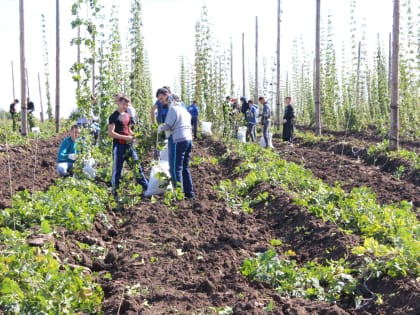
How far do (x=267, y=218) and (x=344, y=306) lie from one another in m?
3.20

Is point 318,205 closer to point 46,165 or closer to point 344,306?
point 344,306

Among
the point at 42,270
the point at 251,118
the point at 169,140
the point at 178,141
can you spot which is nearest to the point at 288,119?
the point at 251,118

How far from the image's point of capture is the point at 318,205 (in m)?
7.14

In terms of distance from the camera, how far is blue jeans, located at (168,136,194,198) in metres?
8.31

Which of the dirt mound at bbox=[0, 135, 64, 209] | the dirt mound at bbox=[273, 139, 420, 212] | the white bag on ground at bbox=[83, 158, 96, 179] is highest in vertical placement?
the white bag on ground at bbox=[83, 158, 96, 179]

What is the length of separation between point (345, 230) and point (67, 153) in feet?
18.4

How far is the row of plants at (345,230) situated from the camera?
4.55 metres

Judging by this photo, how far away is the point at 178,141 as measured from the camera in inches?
325

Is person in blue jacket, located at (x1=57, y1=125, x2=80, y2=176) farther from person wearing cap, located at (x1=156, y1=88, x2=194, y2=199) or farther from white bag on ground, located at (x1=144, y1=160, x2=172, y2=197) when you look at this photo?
person wearing cap, located at (x1=156, y1=88, x2=194, y2=199)

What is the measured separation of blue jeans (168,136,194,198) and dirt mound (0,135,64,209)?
213cm

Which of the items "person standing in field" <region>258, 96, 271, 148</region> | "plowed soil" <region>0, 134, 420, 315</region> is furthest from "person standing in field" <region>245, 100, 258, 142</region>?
"plowed soil" <region>0, 134, 420, 315</region>

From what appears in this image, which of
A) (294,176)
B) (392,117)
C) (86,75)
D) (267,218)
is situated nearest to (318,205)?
(267,218)

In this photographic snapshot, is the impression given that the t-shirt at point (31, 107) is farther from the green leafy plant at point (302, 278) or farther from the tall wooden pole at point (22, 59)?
the green leafy plant at point (302, 278)

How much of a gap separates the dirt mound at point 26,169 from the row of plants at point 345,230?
11.9 ft
